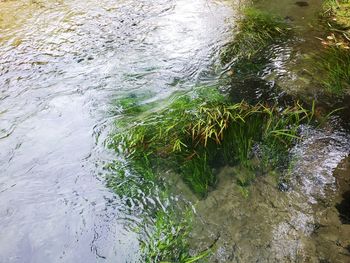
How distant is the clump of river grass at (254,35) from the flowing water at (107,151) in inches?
9.2

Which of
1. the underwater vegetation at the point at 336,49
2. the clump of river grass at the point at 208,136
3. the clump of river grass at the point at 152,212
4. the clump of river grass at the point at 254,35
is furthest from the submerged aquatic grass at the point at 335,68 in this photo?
the clump of river grass at the point at 152,212

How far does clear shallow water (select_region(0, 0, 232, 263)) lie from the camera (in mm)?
2670

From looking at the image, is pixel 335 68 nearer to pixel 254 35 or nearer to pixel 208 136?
pixel 254 35

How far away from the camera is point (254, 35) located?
5.09 metres

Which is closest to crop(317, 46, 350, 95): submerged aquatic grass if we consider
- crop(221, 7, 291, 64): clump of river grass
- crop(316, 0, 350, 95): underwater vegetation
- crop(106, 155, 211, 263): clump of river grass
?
crop(316, 0, 350, 95): underwater vegetation

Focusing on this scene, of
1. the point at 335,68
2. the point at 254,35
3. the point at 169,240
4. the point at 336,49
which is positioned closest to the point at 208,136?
the point at 169,240

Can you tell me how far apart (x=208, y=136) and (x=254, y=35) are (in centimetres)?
262

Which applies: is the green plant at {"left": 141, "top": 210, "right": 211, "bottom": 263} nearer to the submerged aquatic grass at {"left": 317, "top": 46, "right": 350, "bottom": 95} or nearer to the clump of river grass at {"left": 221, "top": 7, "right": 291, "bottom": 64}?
the submerged aquatic grass at {"left": 317, "top": 46, "right": 350, "bottom": 95}

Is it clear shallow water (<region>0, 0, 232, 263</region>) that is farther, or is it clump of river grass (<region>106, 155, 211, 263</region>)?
clear shallow water (<region>0, 0, 232, 263</region>)

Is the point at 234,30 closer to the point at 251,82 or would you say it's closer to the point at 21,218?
the point at 251,82

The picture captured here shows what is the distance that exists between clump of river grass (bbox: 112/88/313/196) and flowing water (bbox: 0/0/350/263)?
0.18 metres

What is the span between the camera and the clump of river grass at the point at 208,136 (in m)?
3.16

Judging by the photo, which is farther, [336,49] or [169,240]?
[336,49]

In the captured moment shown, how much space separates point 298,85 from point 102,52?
3.07 metres
